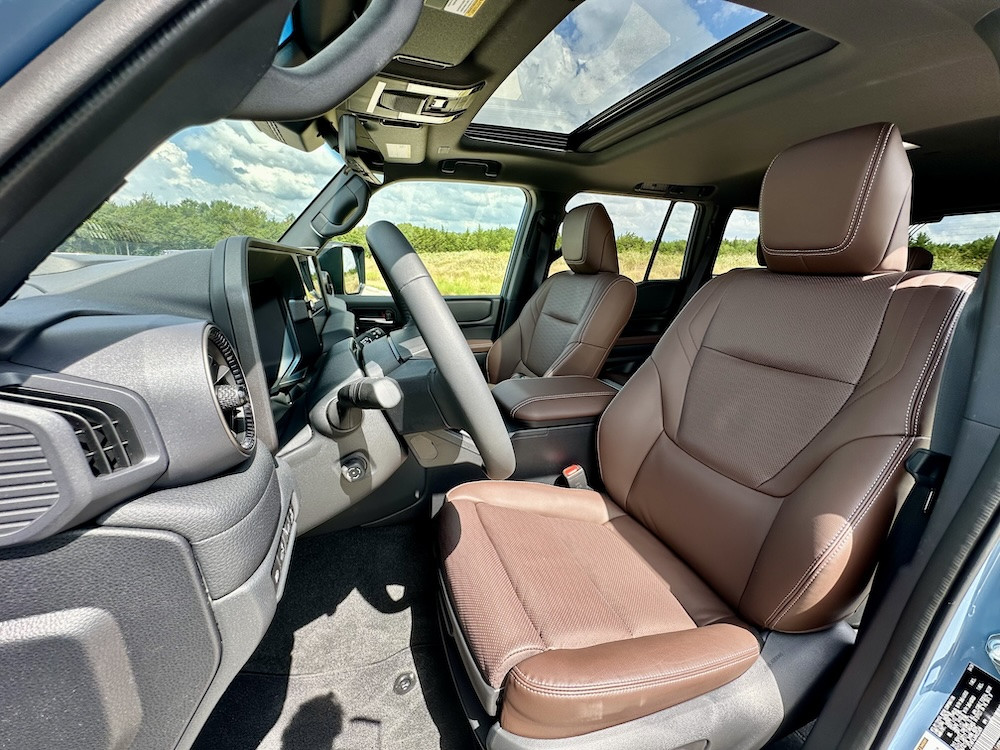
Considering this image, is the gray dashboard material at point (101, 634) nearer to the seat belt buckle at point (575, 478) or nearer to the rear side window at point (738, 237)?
the seat belt buckle at point (575, 478)

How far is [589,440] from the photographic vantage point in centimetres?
169

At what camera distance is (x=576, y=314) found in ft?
7.39

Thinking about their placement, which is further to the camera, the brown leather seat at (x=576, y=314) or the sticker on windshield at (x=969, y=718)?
the brown leather seat at (x=576, y=314)

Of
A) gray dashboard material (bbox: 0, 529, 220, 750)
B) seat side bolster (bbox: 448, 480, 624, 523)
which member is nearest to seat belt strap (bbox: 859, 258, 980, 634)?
seat side bolster (bbox: 448, 480, 624, 523)

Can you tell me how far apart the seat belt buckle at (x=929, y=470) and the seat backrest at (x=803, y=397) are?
43mm

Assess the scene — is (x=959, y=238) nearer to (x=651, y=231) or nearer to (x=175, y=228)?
(x=651, y=231)

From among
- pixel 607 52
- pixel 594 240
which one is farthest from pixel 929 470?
pixel 594 240

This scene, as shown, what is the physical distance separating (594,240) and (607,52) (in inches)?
31.1

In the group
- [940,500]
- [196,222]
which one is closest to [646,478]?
[940,500]

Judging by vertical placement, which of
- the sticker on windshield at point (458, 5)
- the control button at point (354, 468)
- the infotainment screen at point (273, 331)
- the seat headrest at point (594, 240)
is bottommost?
the control button at point (354, 468)

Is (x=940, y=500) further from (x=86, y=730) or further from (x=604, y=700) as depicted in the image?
(x=86, y=730)

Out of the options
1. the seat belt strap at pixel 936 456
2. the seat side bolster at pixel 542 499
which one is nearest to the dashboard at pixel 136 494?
the seat side bolster at pixel 542 499

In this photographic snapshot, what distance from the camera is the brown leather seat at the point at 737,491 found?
0.80m

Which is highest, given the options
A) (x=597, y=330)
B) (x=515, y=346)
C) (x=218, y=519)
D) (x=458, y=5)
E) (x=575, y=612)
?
(x=458, y=5)
